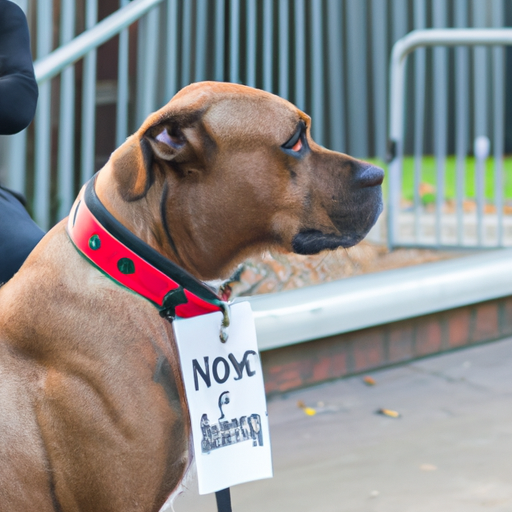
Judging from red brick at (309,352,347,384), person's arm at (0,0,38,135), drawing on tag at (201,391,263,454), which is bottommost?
red brick at (309,352,347,384)

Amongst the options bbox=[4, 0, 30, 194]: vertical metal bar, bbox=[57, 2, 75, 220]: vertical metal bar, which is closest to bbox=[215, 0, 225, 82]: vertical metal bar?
bbox=[57, 2, 75, 220]: vertical metal bar

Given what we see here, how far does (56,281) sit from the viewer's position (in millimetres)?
1814

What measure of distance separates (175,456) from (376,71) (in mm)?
4931

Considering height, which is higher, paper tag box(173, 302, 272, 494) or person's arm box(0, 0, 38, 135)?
person's arm box(0, 0, 38, 135)

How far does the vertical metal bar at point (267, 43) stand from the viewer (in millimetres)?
5258

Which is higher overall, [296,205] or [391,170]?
[296,205]

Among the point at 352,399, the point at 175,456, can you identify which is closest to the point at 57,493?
the point at 175,456

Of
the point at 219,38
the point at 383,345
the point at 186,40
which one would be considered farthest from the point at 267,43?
the point at 383,345

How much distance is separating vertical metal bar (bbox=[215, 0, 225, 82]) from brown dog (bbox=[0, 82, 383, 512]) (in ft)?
10.4

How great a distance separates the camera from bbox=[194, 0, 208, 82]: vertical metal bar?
4885 mm

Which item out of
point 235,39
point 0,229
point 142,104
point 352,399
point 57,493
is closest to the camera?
point 57,493

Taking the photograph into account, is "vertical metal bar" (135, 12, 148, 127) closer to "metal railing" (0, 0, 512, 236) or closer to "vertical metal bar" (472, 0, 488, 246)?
"metal railing" (0, 0, 512, 236)

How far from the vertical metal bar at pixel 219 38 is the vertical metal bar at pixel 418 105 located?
1774 mm

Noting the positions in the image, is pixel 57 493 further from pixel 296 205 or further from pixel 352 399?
pixel 352 399
